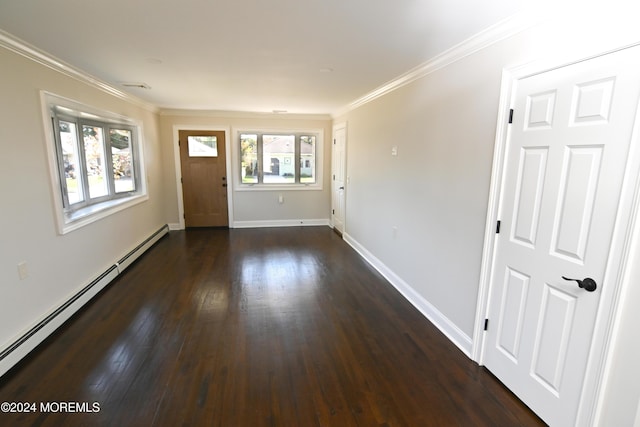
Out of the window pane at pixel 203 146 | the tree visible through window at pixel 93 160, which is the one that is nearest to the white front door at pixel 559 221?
the tree visible through window at pixel 93 160

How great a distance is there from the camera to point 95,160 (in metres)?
3.87

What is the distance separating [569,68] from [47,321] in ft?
13.4

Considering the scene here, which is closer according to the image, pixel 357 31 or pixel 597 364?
pixel 597 364

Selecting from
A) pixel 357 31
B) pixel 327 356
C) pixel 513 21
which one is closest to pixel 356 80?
pixel 357 31

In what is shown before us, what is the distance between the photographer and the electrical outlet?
2377 millimetres

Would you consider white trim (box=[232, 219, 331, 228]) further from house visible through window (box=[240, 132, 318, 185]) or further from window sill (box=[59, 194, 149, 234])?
window sill (box=[59, 194, 149, 234])

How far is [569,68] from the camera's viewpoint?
1609 millimetres

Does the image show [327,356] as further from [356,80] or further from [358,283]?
[356,80]

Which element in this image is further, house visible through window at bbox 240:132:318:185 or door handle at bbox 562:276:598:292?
house visible through window at bbox 240:132:318:185

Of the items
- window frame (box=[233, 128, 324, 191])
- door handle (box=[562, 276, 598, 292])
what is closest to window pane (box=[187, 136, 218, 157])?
window frame (box=[233, 128, 324, 191])

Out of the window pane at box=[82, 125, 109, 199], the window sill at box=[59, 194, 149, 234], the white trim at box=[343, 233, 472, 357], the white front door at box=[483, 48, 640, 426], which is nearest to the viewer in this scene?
the white front door at box=[483, 48, 640, 426]

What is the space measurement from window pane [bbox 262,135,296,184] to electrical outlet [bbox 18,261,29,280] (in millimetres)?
4443

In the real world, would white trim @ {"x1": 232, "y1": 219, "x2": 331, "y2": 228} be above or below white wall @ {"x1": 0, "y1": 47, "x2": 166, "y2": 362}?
below

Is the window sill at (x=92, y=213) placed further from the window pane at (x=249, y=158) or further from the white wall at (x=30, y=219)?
the window pane at (x=249, y=158)
